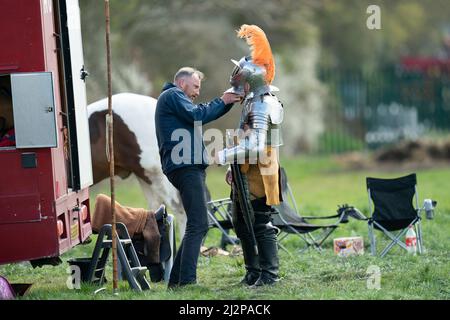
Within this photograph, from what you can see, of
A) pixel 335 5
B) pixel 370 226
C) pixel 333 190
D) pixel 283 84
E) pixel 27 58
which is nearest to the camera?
pixel 27 58

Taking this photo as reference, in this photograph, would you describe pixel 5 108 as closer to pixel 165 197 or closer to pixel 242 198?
pixel 242 198

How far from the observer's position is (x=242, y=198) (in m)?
8.25

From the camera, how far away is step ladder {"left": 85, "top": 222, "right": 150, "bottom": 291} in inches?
319

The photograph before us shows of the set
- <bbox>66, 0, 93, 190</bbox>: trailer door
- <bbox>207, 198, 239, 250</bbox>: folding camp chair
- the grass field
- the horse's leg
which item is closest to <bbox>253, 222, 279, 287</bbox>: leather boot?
the grass field

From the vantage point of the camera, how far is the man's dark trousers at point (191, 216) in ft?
27.0

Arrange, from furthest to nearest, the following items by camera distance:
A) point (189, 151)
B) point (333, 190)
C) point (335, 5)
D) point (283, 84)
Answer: point (335, 5) < point (283, 84) < point (333, 190) < point (189, 151)

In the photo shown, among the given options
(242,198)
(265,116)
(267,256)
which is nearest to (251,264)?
(267,256)

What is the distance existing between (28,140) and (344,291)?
2822mm

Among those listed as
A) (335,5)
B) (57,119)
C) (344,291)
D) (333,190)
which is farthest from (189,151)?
(335,5)

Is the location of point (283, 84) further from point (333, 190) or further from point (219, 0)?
point (333, 190)

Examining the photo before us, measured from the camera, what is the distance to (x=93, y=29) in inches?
744

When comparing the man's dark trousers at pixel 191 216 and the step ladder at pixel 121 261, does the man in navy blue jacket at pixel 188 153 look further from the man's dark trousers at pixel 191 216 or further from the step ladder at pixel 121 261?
the step ladder at pixel 121 261

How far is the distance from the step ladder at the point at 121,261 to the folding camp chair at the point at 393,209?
9.36 feet

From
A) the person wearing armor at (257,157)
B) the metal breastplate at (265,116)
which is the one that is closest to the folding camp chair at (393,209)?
the person wearing armor at (257,157)
